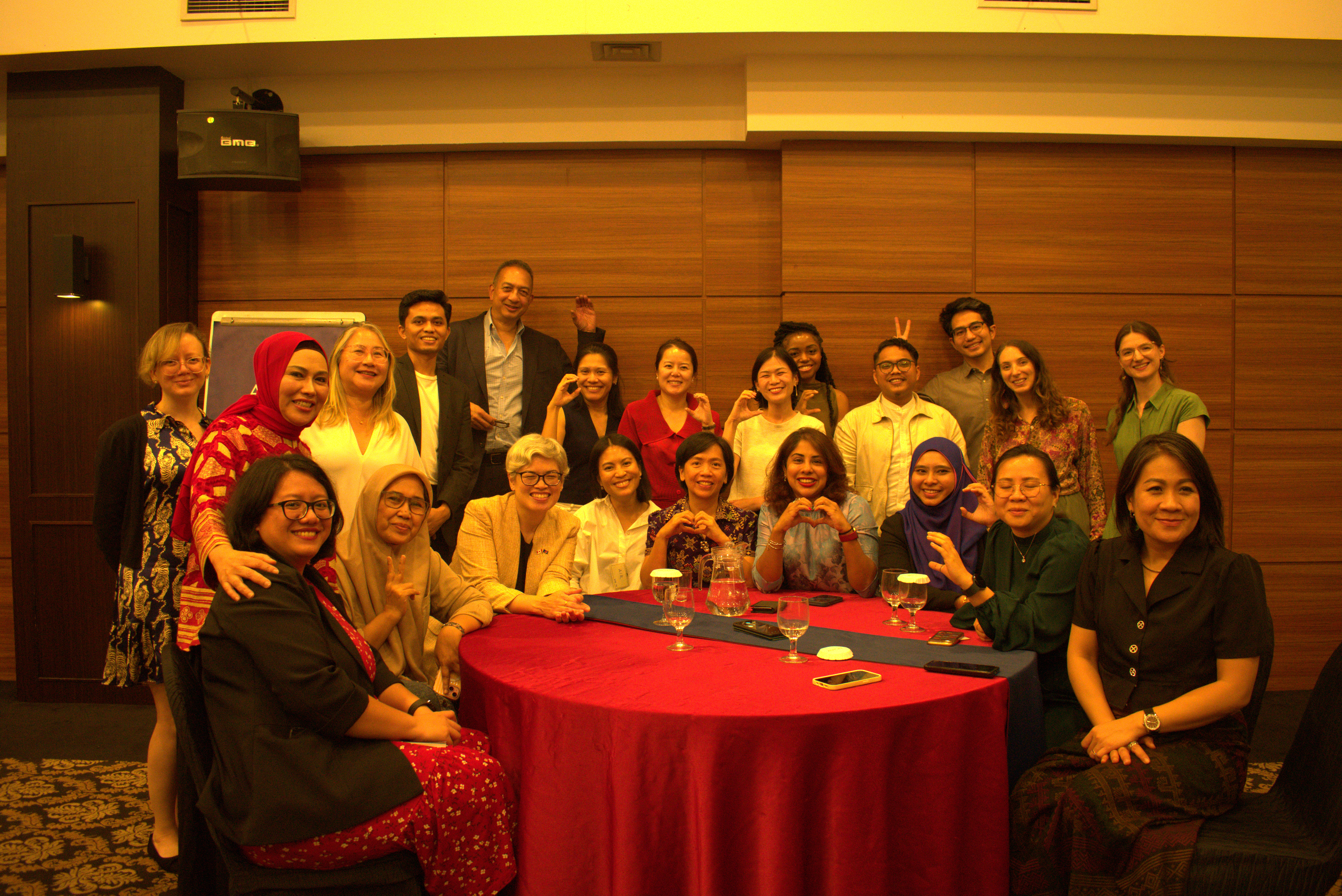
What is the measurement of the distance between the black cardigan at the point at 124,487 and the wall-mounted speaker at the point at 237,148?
2.05 metres

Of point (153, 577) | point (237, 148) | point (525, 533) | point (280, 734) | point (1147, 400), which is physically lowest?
point (280, 734)

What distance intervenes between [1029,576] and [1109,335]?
9.24 ft

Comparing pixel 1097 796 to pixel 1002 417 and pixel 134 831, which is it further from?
pixel 134 831

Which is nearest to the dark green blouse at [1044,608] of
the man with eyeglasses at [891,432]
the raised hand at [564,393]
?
the man with eyeglasses at [891,432]

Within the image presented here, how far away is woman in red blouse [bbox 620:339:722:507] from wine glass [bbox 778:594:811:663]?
1576mm

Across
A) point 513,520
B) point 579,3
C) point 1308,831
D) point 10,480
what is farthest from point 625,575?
point 10,480

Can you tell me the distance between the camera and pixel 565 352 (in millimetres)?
4680

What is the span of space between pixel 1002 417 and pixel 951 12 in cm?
205

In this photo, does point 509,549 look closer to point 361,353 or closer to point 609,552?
point 609,552

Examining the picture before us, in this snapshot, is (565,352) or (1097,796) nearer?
(1097,796)

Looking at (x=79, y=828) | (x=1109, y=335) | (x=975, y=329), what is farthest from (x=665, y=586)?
(x=1109, y=335)

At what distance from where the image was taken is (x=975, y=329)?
13.5 ft

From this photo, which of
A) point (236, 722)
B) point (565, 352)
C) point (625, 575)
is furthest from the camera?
point (565, 352)

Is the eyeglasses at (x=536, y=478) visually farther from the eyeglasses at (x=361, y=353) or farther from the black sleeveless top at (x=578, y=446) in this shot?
the black sleeveless top at (x=578, y=446)
